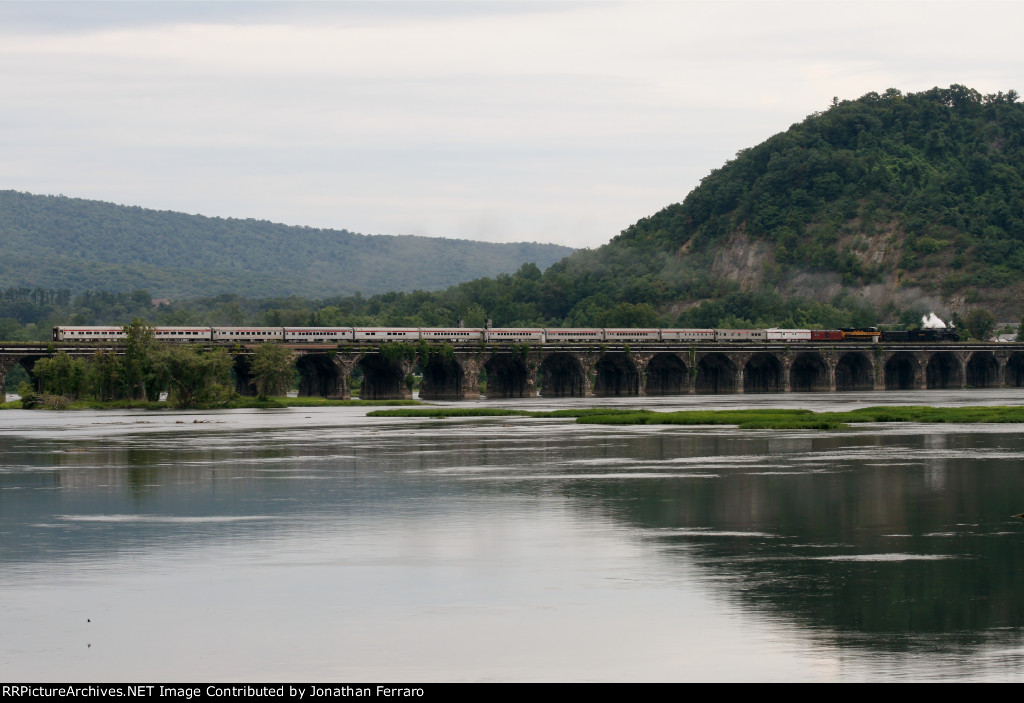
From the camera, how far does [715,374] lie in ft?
566

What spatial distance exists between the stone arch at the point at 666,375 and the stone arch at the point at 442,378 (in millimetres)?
29948

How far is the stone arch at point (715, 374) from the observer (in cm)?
16888

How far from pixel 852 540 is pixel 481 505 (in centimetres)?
1294

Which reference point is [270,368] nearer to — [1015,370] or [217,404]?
[217,404]

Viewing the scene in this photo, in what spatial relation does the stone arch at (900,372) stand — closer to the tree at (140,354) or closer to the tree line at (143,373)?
the tree line at (143,373)

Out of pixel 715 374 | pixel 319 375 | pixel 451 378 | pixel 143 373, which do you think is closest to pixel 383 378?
pixel 319 375

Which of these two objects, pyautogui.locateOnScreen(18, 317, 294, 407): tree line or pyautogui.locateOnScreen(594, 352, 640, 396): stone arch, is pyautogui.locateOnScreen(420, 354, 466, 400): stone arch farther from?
pyautogui.locateOnScreen(18, 317, 294, 407): tree line

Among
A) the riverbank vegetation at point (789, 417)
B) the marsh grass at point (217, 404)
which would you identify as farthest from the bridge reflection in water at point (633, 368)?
the riverbank vegetation at point (789, 417)

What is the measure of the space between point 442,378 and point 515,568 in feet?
398

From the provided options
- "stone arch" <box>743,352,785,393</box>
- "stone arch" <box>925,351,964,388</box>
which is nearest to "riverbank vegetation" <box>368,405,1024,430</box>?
"stone arch" <box>743,352,785,393</box>

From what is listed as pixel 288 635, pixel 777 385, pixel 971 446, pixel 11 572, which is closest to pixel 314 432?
pixel 971 446

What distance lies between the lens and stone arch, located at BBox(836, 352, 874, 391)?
7130 inches

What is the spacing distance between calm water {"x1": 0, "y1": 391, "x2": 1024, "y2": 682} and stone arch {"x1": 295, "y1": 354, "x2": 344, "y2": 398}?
254ft
